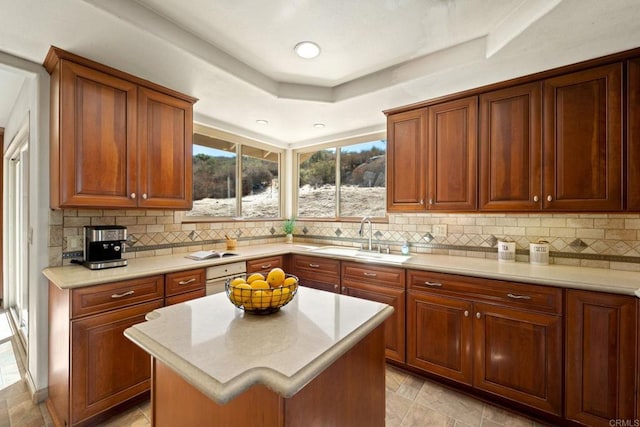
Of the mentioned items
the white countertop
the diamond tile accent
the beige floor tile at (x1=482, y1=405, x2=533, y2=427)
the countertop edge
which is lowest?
the beige floor tile at (x1=482, y1=405, x2=533, y2=427)

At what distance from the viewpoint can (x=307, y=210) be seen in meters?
4.06

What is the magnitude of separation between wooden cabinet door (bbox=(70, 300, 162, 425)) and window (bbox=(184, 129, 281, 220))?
137 cm

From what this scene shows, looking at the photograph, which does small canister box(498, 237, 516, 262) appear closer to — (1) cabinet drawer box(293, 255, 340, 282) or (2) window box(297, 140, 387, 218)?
(2) window box(297, 140, 387, 218)

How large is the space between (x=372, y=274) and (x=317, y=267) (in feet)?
2.09

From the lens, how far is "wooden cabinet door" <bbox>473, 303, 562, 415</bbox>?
1.79 meters

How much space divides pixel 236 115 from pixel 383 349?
8.76ft

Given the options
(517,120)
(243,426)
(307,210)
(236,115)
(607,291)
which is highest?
(236,115)

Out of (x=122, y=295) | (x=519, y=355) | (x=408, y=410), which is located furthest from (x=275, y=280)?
(x=519, y=355)

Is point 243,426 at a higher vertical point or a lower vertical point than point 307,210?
lower

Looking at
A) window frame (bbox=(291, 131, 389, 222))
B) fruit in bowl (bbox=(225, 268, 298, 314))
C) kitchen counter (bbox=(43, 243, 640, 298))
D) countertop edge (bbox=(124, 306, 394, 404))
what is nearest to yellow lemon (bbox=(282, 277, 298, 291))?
fruit in bowl (bbox=(225, 268, 298, 314))

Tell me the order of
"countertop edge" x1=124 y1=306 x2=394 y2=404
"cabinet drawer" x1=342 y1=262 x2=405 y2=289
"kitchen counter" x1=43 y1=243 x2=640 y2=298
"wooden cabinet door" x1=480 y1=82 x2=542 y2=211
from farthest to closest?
"cabinet drawer" x1=342 y1=262 x2=405 y2=289
"wooden cabinet door" x1=480 y1=82 x2=542 y2=211
"kitchen counter" x1=43 y1=243 x2=640 y2=298
"countertop edge" x1=124 y1=306 x2=394 y2=404

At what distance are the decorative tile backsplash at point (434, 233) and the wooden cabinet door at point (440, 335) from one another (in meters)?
0.71

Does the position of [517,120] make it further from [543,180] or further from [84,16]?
[84,16]

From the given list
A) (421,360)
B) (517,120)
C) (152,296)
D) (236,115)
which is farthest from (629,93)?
(152,296)
